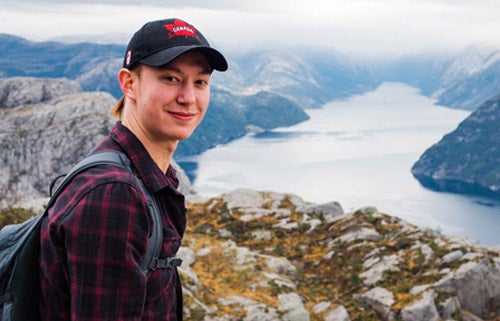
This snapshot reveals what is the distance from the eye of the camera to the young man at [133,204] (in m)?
3.31

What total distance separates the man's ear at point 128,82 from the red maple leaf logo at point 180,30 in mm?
526

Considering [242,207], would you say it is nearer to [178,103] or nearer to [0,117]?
[178,103]

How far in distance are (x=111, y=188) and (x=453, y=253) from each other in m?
19.5

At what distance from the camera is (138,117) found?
4234mm

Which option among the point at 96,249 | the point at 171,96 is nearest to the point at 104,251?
the point at 96,249

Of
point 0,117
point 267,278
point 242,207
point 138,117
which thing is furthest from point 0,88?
point 138,117

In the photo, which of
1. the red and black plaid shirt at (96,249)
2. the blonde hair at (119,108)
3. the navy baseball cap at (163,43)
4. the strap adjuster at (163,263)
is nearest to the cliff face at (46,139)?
the blonde hair at (119,108)

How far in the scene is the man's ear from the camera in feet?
13.8

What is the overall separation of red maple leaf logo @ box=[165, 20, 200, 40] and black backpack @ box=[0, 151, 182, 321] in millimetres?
1152

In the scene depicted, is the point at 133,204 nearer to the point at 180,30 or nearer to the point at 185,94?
the point at 185,94

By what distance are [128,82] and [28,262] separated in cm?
173

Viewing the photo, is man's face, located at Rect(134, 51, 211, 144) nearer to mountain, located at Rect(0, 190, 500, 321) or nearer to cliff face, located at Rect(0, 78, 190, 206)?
mountain, located at Rect(0, 190, 500, 321)

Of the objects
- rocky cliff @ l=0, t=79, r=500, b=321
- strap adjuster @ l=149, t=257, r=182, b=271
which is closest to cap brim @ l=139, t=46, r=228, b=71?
strap adjuster @ l=149, t=257, r=182, b=271

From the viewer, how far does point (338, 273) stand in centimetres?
2216
